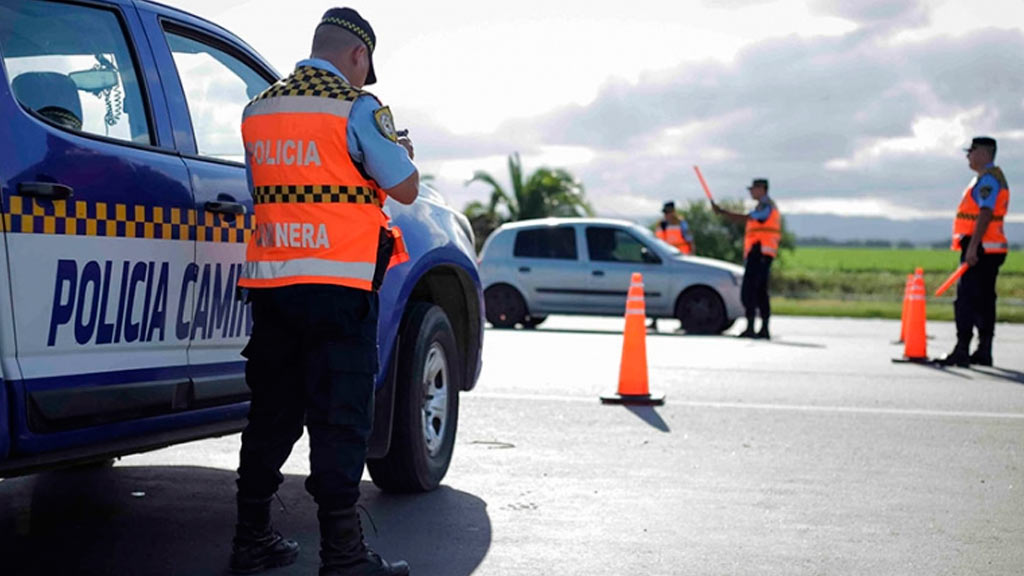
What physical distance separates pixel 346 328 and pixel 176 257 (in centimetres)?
71

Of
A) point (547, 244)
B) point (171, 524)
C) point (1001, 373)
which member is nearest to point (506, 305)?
point (547, 244)

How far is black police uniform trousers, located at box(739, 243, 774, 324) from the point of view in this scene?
57.1 ft

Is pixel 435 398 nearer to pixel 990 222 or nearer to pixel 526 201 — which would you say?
pixel 990 222

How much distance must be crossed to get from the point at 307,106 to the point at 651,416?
5.26 m

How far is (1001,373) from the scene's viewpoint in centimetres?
1275

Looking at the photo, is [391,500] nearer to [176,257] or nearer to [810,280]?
[176,257]

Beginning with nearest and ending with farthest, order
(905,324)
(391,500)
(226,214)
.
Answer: (226,214) < (391,500) < (905,324)

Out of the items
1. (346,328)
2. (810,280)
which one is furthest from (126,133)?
(810,280)

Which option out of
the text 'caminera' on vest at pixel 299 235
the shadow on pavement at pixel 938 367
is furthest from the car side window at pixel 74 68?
the shadow on pavement at pixel 938 367

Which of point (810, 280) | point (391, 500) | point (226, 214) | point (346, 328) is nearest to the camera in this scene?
point (346, 328)

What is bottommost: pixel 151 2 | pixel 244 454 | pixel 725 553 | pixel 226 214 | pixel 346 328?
pixel 725 553

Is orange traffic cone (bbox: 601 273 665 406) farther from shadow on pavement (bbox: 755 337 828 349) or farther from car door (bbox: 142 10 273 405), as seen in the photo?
shadow on pavement (bbox: 755 337 828 349)

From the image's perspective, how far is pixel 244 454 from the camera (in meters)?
4.65

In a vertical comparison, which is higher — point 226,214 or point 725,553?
point 226,214
